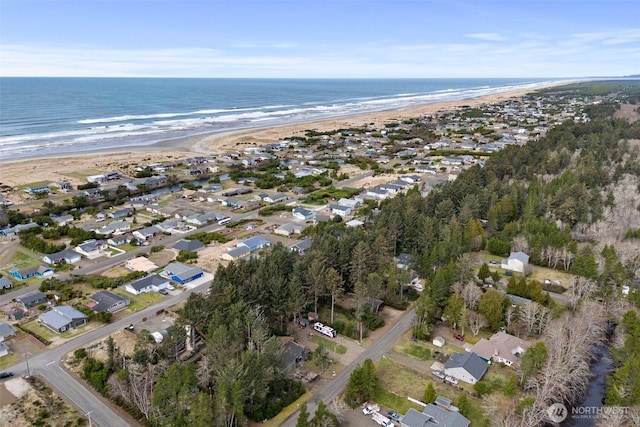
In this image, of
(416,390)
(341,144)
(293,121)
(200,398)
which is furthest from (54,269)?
(293,121)

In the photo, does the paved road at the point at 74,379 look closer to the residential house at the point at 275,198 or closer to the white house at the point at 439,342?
the white house at the point at 439,342

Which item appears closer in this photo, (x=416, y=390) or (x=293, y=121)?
(x=416, y=390)

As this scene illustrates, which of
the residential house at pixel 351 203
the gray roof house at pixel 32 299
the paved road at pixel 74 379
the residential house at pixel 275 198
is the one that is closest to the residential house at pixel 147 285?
the paved road at pixel 74 379

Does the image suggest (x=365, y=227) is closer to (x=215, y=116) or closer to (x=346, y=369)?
(x=346, y=369)

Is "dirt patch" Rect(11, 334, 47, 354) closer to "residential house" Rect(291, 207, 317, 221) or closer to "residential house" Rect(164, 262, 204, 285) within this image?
"residential house" Rect(164, 262, 204, 285)

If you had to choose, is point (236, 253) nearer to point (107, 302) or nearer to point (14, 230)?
point (107, 302)

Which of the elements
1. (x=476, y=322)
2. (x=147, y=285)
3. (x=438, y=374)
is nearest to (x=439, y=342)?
(x=438, y=374)
